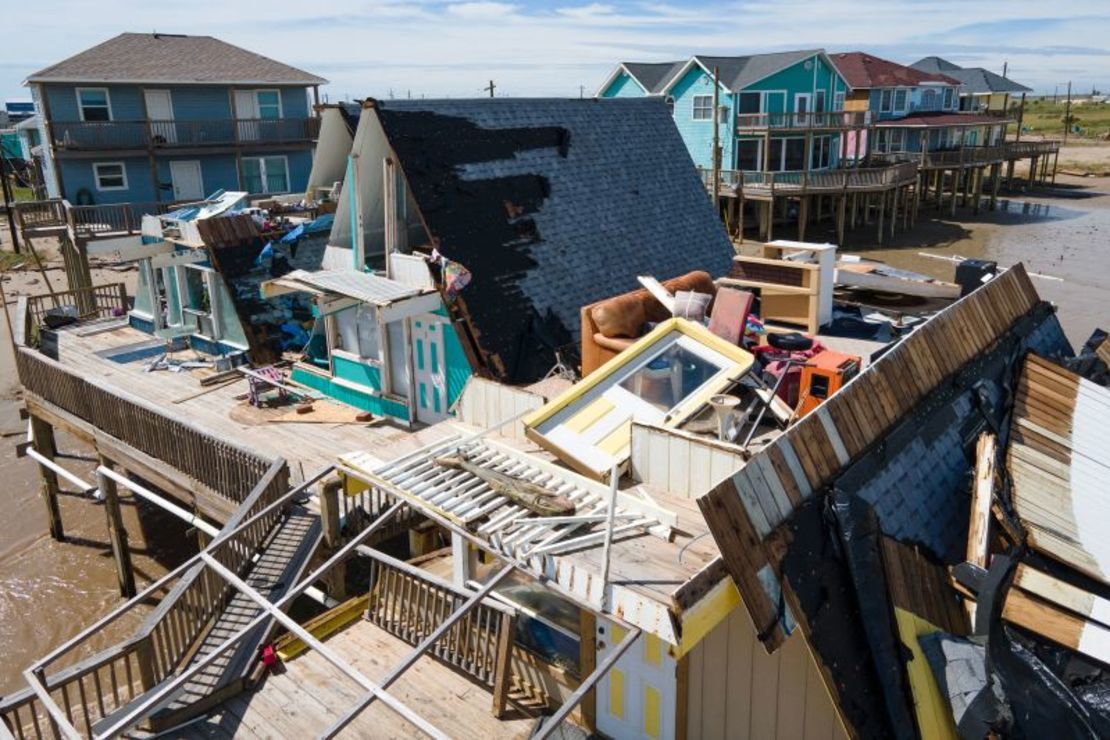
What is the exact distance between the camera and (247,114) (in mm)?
33594

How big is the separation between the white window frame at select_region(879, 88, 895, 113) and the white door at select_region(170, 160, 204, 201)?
39712 mm

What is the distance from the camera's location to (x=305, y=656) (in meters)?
8.95

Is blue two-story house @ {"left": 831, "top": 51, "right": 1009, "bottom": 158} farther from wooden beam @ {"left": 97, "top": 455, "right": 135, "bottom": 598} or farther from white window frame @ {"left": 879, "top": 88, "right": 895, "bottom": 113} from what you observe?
wooden beam @ {"left": 97, "top": 455, "right": 135, "bottom": 598}

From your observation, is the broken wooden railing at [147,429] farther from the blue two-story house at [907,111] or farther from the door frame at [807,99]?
the blue two-story house at [907,111]

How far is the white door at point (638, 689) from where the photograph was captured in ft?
23.6

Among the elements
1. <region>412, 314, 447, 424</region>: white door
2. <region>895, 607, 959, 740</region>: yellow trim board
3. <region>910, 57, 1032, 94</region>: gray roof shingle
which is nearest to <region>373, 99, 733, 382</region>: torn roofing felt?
<region>412, 314, 447, 424</region>: white door

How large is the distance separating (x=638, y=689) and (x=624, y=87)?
43.3 m

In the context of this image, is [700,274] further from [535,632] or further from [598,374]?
[535,632]

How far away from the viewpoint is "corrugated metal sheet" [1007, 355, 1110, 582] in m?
7.56

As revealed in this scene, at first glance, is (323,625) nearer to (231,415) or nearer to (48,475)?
(231,415)

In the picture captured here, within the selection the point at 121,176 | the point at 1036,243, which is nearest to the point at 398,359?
the point at 121,176

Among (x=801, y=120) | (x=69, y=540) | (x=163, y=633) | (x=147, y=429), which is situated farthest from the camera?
(x=801, y=120)

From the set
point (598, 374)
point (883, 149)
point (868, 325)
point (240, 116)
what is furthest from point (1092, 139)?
point (598, 374)

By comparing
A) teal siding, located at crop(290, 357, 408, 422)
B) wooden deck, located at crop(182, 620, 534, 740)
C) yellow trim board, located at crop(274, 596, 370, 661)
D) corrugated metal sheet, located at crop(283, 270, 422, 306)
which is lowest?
wooden deck, located at crop(182, 620, 534, 740)
